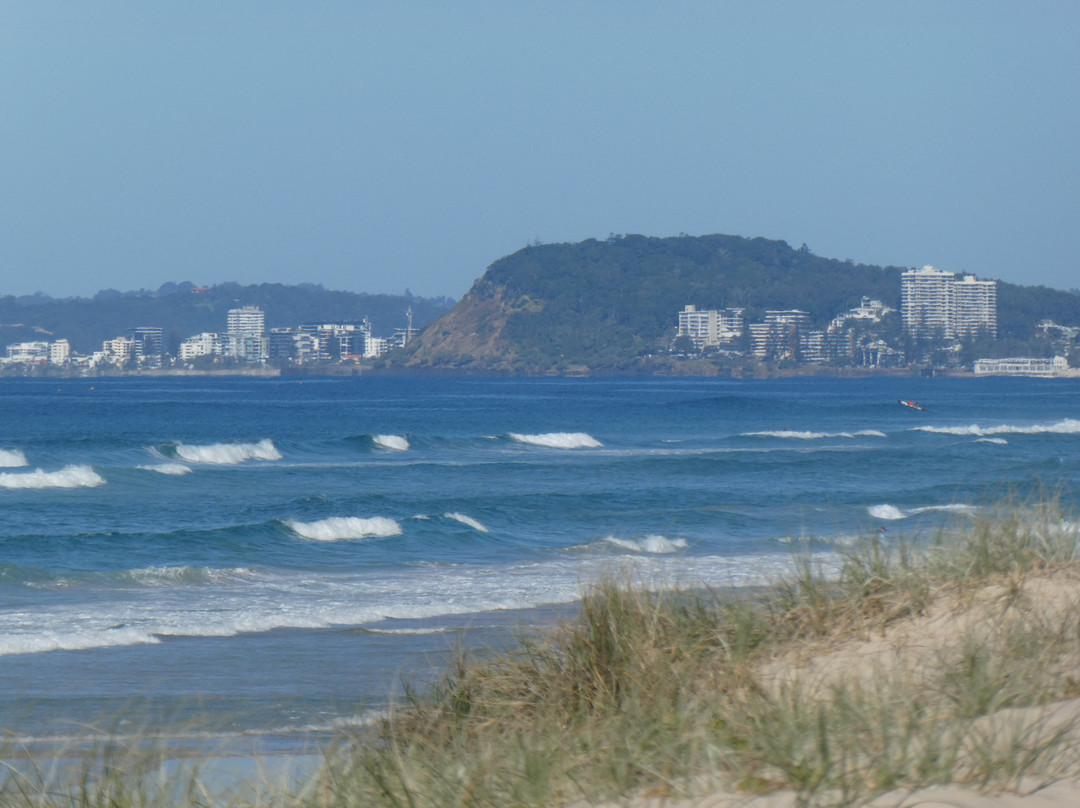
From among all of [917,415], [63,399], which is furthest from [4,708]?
[63,399]

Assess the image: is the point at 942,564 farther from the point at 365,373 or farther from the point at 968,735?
the point at 365,373

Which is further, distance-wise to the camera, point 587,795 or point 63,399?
point 63,399

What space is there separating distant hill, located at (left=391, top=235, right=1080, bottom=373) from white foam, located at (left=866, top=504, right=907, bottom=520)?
464 ft

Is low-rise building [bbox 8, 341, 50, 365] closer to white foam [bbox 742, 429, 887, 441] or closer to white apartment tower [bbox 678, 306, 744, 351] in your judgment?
white apartment tower [bbox 678, 306, 744, 351]

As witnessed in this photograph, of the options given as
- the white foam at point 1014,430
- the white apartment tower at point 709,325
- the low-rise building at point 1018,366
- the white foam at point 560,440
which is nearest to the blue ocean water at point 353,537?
the white foam at point 560,440

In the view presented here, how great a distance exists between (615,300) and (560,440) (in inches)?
5418

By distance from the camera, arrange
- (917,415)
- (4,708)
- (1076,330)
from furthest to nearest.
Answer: (1076,330) < (917,415) < (4,708)

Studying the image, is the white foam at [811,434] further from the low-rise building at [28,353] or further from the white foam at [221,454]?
the low-rise building at [28,353]

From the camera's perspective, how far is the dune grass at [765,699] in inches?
132

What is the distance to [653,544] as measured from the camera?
16.5m

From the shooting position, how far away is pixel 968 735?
11.2 ft

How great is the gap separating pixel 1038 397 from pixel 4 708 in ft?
294

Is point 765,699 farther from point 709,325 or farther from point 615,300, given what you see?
point 615,300

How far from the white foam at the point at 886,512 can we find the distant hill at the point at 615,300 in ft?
464
